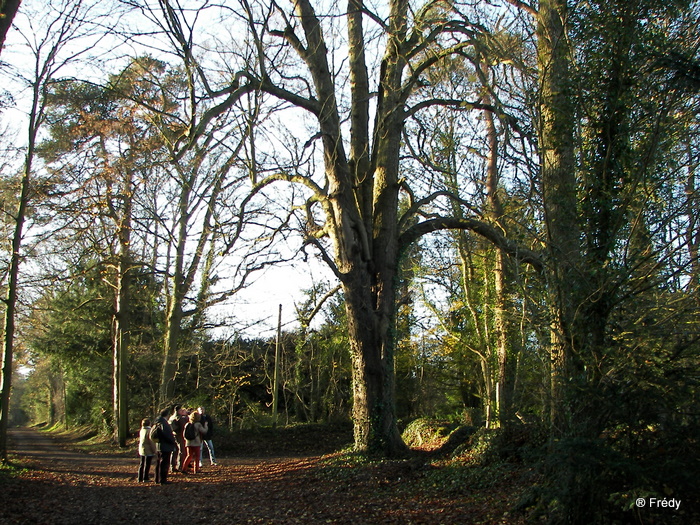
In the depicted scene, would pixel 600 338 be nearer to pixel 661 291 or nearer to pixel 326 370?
pixel 661 291

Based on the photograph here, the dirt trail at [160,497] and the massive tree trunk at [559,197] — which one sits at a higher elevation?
the massive tree trunk at [559,197]

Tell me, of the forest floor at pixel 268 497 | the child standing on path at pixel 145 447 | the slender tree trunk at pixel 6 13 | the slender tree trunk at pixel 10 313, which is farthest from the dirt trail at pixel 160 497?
the slender tree trunk at pixel 6 13

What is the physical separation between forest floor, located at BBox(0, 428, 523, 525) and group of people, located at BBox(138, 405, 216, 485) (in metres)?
0.35

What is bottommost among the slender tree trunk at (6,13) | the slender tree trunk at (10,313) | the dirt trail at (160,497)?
the dirt trail at (160,497)

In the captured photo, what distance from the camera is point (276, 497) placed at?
33.2 feet

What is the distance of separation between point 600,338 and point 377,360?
6.75 metres

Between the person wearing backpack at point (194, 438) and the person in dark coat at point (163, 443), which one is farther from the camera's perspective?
the person wearing backpack at point (194, 438)

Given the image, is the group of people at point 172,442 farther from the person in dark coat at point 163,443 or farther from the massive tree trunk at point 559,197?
the massive tree trunk at point 559,197

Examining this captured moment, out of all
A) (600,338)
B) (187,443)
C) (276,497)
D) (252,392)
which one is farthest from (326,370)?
(600,338)

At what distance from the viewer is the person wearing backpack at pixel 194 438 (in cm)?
1320

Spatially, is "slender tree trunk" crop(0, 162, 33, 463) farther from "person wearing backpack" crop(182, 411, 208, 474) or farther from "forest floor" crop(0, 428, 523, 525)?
"person wearing backpack" crop(182, 411, 208, 474)

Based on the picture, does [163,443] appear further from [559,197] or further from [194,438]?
[559,197]

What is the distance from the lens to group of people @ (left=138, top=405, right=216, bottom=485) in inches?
463

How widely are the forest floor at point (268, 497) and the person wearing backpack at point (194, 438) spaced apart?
0.39 metres
